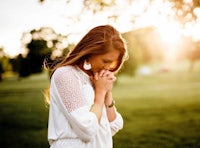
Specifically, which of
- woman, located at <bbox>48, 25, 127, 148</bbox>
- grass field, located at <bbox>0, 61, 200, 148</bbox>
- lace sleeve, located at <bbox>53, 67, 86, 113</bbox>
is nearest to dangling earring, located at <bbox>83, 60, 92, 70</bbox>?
woman, located at <bbox>48, 25, 127, 148</bbox>

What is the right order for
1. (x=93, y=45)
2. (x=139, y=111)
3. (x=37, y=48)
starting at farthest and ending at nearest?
(x=139, y=111), (x=37, y=48), (x=93, y=45)

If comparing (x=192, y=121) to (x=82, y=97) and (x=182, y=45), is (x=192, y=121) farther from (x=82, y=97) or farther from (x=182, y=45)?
(x=82, y=97)

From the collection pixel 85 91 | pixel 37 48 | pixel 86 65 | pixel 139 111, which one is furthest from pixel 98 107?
pixel 139 111

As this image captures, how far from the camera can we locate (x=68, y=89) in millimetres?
2021

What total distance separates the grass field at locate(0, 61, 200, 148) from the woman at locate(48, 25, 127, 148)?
5827 millimetres

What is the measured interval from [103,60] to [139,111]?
8.53m

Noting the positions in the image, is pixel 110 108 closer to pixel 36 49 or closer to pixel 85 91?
pixel 85 91

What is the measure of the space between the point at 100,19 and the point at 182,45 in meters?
3.72

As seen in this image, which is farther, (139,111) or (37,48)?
(139,111)

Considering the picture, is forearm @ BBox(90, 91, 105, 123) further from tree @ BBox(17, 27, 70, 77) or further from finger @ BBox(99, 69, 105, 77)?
tree @ BBox(17, 27, 70, 77)

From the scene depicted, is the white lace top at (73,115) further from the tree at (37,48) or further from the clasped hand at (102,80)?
the tree at (37,48)

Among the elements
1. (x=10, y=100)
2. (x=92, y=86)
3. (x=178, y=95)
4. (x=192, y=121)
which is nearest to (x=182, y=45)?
(x=192, y=121)

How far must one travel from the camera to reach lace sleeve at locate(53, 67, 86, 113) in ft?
6.58

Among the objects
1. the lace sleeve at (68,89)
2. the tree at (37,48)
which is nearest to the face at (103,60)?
the lace sleeve at (68,89)
